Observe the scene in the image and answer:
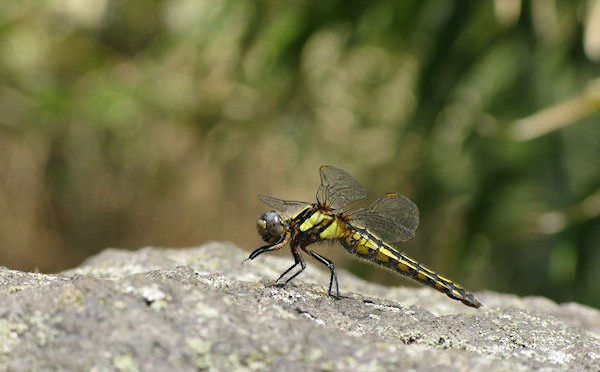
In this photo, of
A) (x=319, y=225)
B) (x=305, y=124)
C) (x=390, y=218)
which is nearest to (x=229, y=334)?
(x=319, y=225)

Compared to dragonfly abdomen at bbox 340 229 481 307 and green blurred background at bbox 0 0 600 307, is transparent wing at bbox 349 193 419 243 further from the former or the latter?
green blurred background at bbox 0 0 600 307

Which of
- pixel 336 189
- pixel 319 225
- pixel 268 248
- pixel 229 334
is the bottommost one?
pixel 229 334

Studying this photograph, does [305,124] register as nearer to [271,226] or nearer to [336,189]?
[336,189]

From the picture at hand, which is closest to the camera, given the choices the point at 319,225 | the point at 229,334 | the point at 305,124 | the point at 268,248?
the point at 229,334

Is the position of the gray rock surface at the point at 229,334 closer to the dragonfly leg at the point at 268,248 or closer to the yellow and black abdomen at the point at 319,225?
the dragonfly leg at the point at 268,248

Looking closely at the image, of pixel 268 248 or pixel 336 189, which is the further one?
pixel 336 189

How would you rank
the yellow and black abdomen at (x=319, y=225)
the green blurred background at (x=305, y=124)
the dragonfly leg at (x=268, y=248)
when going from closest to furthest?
1. the dragonfly leg at (x=268, y=248)
2. the yellow and black abdomen at (x=319, y=225)
3. the green blurred background at (x=305, y=124)

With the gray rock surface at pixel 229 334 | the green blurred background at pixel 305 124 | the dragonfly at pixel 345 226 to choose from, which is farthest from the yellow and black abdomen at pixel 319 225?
the gray rock surface at pixel 229 334
